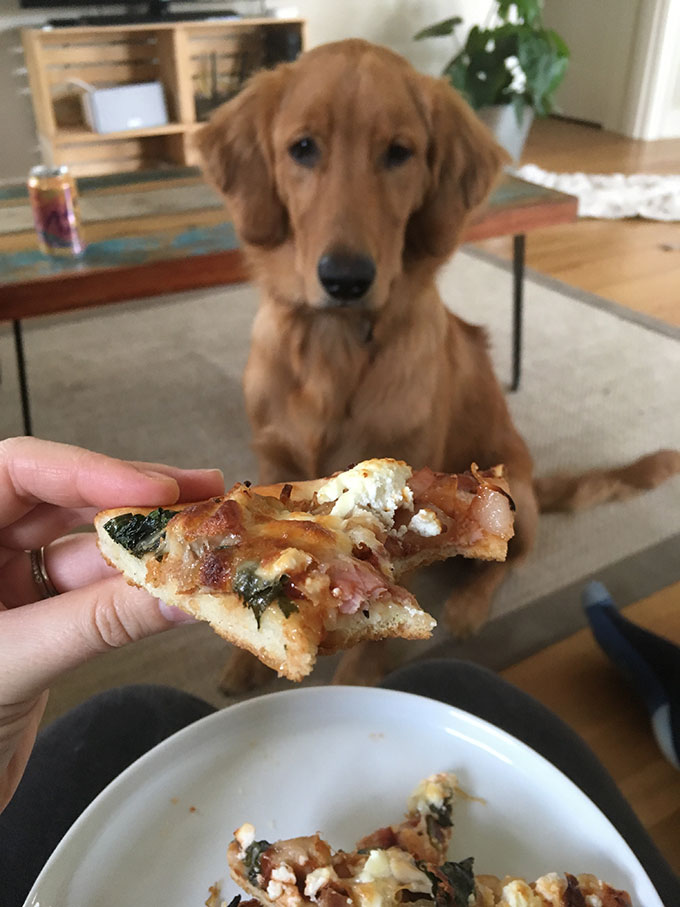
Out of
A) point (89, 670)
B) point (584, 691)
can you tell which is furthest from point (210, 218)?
point (584, 691)

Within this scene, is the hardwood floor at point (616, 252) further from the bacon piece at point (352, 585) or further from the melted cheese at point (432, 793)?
the bacon piece at point (352, 585)

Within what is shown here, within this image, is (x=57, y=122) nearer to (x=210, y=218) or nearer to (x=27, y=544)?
(x=210, y=218)

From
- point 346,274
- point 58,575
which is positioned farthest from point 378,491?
point 346,274

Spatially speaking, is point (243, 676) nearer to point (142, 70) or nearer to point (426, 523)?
point (426, 523)

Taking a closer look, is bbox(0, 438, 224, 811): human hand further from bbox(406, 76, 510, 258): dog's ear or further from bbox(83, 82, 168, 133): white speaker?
bbox(83, 82, 168, 133): white speaker

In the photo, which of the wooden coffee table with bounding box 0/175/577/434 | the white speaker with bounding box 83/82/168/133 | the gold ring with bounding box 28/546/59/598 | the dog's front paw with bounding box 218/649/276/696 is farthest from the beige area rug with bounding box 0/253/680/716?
the white speaker with bounding box 83/82/168/133

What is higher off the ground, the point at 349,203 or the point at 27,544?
the point at 349,203
